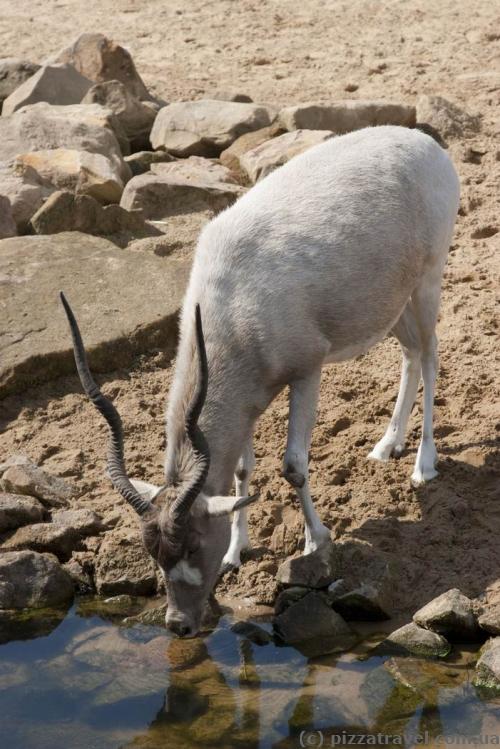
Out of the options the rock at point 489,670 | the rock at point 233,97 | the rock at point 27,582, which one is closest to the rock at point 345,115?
the rock at point 233,97

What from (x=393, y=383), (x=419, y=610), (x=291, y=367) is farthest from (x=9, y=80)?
(x=419, y=610)

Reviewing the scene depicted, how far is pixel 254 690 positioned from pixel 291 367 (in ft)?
5.65

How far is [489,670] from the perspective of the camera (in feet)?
18.6

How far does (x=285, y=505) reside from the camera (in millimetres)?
7328

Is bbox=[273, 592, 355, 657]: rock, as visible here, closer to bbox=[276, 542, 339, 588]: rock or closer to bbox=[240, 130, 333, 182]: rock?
bbox=[276, 542, 339, 588]: rock

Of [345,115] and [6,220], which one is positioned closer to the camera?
[6,220]

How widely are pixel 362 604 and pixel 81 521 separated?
192 cm

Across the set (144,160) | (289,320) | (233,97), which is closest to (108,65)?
(233,97)

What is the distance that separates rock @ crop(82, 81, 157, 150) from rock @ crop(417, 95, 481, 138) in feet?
9.99

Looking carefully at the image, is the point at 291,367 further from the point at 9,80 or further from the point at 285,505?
the point at 9,80

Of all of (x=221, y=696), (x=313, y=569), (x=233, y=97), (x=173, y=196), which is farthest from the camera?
(x=233, y=97)

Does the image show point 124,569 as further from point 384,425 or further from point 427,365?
point 427,365

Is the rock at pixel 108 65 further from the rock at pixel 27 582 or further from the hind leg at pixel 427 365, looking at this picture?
the rock at pixel 27 582

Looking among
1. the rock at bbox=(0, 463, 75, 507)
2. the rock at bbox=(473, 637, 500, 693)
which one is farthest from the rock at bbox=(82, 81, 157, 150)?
the rock at bbox=(473, 637, 500, 693)
